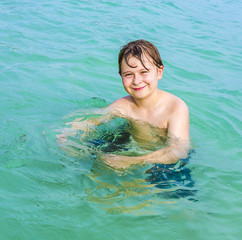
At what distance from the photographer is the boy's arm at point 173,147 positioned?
11.0 feet

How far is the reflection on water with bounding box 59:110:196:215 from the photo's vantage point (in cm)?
294

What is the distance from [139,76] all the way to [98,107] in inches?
47.6

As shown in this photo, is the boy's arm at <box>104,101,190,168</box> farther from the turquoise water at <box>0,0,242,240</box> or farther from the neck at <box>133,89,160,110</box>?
the neck at <box>133,89,160,110</box>

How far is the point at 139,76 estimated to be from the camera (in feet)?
11.8

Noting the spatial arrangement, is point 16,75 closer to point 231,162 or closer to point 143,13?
point 231,162

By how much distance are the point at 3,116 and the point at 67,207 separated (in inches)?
72.4

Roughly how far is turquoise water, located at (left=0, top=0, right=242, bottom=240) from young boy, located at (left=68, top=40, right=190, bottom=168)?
182mm

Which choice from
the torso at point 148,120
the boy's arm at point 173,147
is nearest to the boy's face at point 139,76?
the torso at point 148,120

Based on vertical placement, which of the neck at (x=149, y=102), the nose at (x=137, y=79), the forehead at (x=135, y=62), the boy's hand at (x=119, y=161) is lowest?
the boy's hand at (x=119, y=161)

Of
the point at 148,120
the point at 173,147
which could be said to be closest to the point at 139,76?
the point at 148,120

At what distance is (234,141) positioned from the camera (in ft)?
14.0

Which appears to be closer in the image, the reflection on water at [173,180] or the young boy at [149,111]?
the reflection on water at [173,180]

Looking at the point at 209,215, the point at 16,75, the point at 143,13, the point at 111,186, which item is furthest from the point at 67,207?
the point at 143,13

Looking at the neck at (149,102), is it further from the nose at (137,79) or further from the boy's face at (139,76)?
the nose at (137,79)
